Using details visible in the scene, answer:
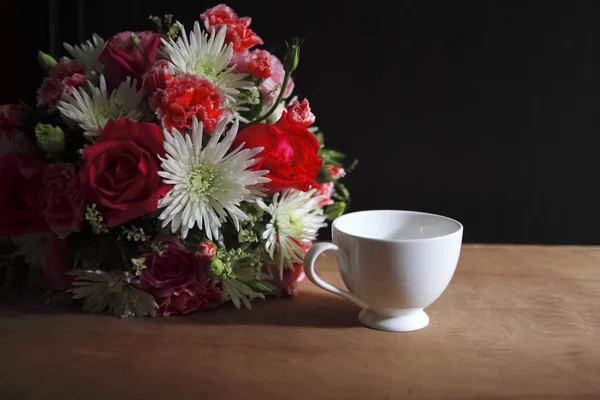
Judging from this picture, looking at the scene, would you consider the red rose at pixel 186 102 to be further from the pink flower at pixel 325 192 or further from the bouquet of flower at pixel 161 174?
the pink flower at pixel 325 192

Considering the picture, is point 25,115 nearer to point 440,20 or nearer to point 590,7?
point 440,20

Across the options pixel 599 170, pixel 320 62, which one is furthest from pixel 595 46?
pixel 320 62

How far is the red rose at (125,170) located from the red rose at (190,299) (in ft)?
0.35

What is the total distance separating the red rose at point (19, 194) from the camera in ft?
2.23

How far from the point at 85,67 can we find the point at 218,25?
168 mm

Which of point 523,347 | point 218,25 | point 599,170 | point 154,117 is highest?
point 218,25

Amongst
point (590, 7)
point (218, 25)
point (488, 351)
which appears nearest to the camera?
point (488, 351)

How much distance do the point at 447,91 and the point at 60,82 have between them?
0.61 meters

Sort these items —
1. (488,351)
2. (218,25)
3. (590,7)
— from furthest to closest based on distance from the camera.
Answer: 1. (590,7)
2. (218,25)
3. (488,351)

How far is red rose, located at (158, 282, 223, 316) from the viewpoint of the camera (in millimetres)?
681

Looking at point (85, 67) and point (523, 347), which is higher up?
point (85, 67)

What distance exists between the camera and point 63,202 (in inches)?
25.8

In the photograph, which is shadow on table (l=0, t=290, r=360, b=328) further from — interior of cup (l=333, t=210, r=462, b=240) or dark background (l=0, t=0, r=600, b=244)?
dark background (l=0, t=0, r=600, b=244)

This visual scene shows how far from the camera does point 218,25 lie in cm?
70
